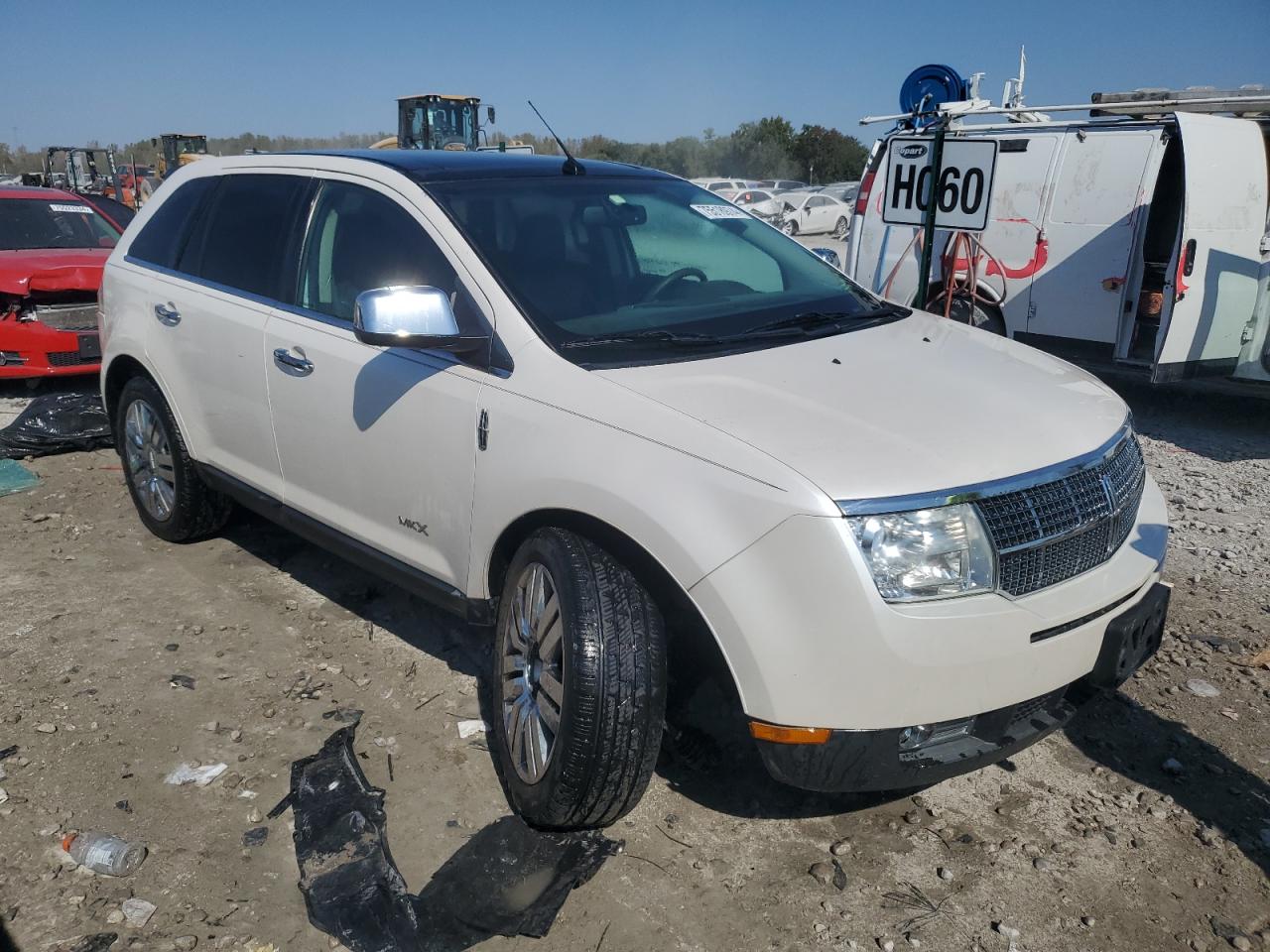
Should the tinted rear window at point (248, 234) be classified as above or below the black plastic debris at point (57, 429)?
above

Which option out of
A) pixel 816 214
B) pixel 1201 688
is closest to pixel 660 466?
pixel 1201 688

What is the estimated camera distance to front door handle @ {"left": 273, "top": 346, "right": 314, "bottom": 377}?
3.81m

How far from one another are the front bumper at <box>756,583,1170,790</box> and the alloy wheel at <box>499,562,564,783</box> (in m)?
0.64

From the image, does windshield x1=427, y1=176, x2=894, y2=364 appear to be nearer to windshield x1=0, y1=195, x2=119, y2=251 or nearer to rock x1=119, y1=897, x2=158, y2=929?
rock x1=119, y1=897, x2=158, y2=929

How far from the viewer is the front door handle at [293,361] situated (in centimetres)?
381

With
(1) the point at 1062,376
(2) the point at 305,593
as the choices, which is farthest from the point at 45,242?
(1) the point at 1062,376

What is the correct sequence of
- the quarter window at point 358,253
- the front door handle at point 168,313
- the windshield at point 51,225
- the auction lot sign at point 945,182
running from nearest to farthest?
the quarter window at point 358,253 < the front door handle at point 168,313 < the auction lot sign at point 945,182 < the windshield at point 51,225

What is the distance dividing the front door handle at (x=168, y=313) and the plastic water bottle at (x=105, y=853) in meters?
2.39

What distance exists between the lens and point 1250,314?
768cm

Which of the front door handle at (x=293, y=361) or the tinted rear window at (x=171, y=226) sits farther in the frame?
the tinted rear window at (x=171, y=226)

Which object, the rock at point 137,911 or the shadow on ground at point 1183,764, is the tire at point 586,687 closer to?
A: the rock at point 137,911

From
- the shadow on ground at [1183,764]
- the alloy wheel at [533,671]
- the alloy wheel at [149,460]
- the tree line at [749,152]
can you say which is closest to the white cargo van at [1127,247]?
the shadow on ground at [1183,764]

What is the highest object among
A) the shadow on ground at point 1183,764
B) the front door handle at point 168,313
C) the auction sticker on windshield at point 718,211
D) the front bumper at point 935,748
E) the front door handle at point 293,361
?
the auction sticker on windshield at point 718,211

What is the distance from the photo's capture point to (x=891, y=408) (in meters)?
2.83
